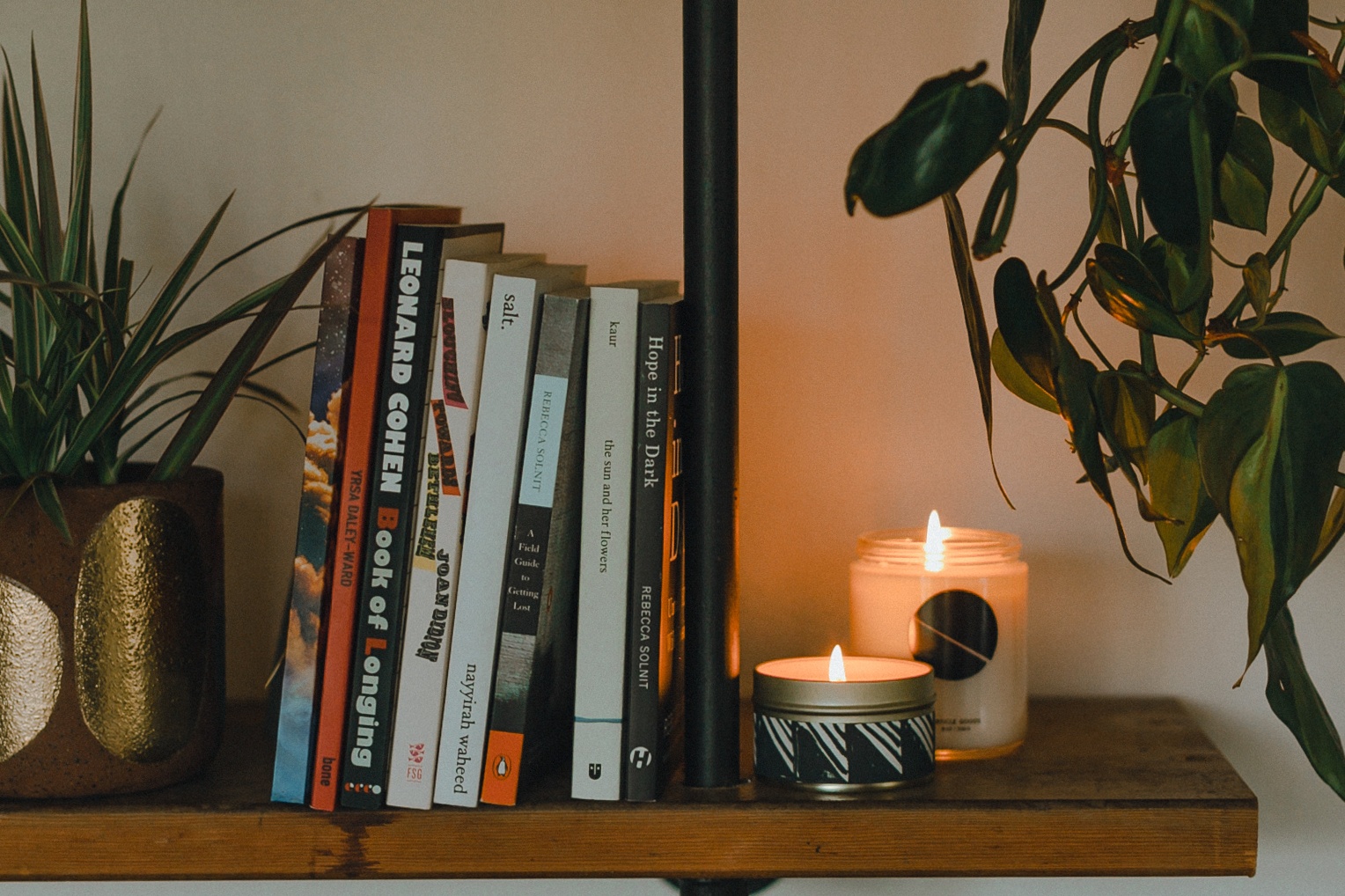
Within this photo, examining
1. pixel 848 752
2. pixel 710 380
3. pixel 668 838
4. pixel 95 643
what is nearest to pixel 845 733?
pixel 848 752

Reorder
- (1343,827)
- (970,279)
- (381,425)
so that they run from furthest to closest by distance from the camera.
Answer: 1. (1343,827)
2. (381,425)
3. (970,279)

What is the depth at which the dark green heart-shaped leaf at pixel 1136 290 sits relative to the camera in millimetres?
553

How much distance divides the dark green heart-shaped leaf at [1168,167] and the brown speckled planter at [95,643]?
56cm

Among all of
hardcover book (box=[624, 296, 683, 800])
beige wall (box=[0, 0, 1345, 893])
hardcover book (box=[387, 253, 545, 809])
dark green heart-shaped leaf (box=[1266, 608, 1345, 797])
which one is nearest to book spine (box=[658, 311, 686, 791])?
hardcover book (box=[624, 296, 683, 800])

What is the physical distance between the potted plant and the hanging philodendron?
15.7 inches

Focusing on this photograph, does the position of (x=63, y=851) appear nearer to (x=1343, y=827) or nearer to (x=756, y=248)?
(x=756, y=248)

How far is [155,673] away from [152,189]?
17.1 inches

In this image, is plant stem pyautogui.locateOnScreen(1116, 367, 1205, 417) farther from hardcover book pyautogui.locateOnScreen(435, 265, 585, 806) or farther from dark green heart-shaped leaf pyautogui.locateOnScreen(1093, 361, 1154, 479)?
hardcover book pyautogui.locateOnScreen(435, 265, 585, 806)

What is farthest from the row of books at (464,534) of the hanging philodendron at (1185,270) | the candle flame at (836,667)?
the hanging philodendron at (1185,270)

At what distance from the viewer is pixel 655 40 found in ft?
3.06

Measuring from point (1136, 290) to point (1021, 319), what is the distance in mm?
53

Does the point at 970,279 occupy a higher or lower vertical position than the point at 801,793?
higher

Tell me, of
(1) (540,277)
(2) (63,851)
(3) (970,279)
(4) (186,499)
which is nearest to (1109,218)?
(3) (970,279)

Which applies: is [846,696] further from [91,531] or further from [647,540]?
[91,531]
